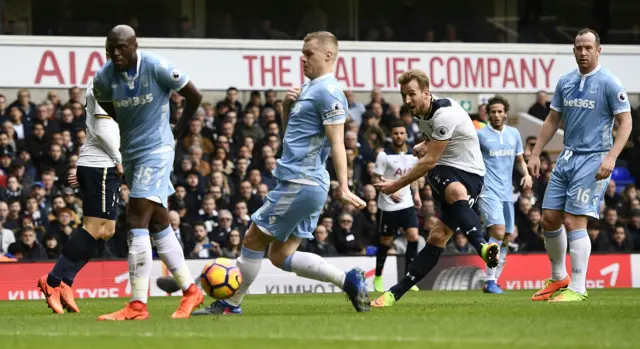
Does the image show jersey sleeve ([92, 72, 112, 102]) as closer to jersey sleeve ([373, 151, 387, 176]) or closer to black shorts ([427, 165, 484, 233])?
black shorts ([427, 165, 484, 233])

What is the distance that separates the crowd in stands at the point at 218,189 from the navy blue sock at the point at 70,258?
672cm

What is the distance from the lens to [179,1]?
26.5 meters

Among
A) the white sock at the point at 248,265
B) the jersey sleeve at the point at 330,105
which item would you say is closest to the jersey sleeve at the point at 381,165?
the white sock at the point at 248,265

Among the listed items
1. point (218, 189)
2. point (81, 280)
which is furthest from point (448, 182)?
point (218, 189)

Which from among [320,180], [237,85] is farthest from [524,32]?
[320,180]

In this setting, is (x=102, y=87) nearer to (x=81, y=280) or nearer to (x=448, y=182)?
(x=448, y=182)

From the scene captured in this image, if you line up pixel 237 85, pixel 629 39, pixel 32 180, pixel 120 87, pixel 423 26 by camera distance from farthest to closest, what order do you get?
1. pixel 629 39
2. pixel 423 26
3. pixel 237 85
4. pixel 32 180
5. pixel 120 87

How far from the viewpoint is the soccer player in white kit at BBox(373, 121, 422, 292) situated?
17781 millimetres

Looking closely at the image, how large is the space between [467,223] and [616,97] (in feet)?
6.05

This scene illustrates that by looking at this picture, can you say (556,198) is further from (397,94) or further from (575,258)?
(397,94)

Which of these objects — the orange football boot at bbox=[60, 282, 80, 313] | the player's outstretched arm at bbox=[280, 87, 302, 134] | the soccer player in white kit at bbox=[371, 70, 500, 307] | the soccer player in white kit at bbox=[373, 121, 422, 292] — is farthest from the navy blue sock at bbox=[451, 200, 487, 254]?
the soccer player in white kit at bbox=[373, 121, 422, 292]

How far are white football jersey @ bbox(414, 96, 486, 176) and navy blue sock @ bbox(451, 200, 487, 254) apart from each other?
1.45 feet

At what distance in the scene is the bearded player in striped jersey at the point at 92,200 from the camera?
38.2 feet

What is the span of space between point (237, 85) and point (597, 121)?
14396 mm
